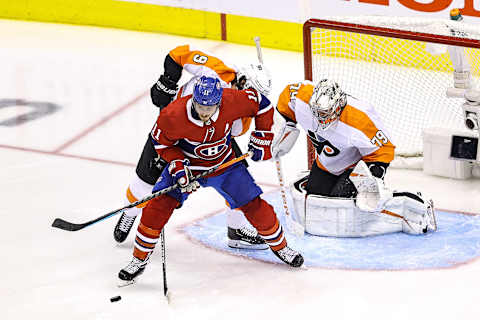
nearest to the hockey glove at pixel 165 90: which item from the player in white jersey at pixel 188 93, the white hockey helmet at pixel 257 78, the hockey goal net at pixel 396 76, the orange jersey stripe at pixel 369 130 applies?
the player in white jersey at pixel 188 93

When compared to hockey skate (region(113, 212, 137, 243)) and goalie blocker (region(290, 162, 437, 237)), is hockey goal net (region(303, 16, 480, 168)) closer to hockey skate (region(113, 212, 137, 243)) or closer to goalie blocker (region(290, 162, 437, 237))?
goalie blocker (region(290, 162, 437, 237))

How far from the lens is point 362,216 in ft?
16.0

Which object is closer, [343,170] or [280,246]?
[280,246]

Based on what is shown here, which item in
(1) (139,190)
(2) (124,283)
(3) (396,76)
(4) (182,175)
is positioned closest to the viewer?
(4) (182,175)

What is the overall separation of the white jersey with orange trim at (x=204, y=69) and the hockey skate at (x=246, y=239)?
49cm

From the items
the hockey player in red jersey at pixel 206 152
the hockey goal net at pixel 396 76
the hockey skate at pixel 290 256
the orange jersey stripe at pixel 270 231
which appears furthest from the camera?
the hockey goal net at pixel 396 76

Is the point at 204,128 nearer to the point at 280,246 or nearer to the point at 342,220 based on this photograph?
the point at 280,246

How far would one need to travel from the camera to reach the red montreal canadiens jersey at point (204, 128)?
4.29 metres

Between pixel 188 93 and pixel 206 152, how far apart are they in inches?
11.7

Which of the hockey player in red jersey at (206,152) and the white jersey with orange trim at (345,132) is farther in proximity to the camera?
the white jersey with orange trim at (345,132)

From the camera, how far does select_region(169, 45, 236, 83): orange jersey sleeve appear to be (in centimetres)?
464

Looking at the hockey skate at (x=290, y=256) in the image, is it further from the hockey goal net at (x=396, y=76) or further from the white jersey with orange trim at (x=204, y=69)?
the hockey goal net at (x=396, y=76)

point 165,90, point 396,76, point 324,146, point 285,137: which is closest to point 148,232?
point 165,90

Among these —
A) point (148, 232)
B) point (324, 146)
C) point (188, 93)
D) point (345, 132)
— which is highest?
point (188, 93)
